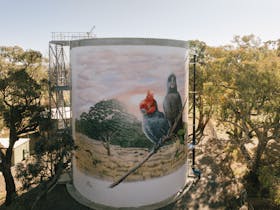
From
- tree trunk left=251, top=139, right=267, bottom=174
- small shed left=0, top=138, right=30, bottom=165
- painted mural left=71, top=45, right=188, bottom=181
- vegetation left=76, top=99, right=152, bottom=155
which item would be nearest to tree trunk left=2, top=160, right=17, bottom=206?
painted mural left=71, top=45, right=188, bottom=181

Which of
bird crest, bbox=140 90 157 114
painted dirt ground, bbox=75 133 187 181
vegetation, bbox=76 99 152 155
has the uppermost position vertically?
bird crest, bbox=140 90 157 114

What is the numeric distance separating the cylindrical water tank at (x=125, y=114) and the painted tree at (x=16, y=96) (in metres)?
3.18

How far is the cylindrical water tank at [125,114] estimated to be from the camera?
17.8 m

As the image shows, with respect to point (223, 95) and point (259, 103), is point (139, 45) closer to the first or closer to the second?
point (223, 95)

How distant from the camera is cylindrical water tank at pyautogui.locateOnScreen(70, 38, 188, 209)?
1784 centimetres

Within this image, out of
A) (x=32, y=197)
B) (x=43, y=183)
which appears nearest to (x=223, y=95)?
(x=43, y=183)

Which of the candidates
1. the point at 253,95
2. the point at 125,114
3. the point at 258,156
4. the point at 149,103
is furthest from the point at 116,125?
the point at 258,156

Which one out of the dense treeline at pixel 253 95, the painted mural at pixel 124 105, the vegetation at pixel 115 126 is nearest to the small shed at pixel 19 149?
the painted mural at pixel 124 105

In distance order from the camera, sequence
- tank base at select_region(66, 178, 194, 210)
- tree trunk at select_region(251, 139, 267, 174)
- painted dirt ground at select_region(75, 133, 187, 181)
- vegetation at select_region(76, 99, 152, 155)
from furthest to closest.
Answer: tree trunk at select_region(251, 139, 267, 174) → tank base at select_region(66, 178, 194, 210) → painted dirt ground at select_region(75, 133, 187, 181) → vegetation at select_region(76, 99, 152, 155)

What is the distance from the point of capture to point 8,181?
20.3 m

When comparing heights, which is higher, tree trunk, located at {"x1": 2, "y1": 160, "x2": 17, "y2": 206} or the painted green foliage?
the painted green foliage

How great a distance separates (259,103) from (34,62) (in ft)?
61.8

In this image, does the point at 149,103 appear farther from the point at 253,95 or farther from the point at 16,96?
the point at 16,96

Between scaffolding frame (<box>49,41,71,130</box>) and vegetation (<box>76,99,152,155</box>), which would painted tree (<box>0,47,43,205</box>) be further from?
vegetation (<box>76,99,152,155</box>)
